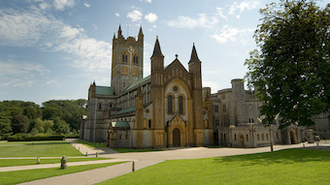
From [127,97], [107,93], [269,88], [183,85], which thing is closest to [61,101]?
[107,93]

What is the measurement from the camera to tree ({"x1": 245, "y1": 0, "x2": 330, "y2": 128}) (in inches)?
867

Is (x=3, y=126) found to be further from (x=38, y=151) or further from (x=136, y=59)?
(x=38, y=151)

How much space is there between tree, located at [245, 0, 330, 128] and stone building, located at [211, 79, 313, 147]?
54.9 feet

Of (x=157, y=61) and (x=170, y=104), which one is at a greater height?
(x=157, y=61)

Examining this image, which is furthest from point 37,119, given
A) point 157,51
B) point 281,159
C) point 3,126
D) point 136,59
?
point 281,159

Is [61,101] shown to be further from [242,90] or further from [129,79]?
[242,90]

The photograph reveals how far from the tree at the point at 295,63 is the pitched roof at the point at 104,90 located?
5121cm

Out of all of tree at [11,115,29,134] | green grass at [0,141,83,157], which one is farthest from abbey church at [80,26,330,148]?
tree at [11,115,29,134]

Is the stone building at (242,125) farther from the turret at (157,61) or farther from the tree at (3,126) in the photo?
the tree at (3,126)

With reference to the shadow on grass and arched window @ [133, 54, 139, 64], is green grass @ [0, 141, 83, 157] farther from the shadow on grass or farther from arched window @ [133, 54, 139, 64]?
arched window @ [133, 54, 139, 64]

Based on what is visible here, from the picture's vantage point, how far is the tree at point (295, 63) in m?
22.0

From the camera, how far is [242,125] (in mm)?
50188

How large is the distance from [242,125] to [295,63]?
27.3m

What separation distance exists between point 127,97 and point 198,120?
2279cm
